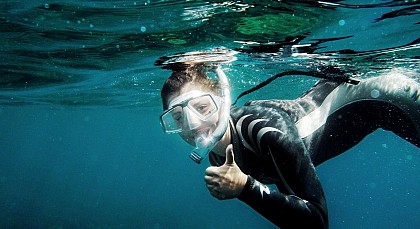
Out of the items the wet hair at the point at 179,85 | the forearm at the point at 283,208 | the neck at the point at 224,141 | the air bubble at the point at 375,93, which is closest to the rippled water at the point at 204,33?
the wet hair at the point at 179,85

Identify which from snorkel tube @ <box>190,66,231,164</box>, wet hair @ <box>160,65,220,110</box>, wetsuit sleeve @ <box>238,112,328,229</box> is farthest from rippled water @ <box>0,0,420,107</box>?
wetsuit sleeve @ <box>238,112,328,229</box>

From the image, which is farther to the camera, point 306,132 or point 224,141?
point 306,132

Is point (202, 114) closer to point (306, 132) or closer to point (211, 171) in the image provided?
point (211, 171)

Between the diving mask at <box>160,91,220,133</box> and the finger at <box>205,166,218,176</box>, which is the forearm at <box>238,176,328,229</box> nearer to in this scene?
the finger at <box>205,166,218,176</box>

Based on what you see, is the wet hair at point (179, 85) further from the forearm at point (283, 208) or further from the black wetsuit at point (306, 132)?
the forearm at point (283, 208)

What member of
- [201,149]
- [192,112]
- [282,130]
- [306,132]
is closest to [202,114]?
[192,112]

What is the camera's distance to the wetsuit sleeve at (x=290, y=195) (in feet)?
10.9

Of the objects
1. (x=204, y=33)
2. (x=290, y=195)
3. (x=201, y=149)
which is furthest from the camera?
(x=204, y=33)

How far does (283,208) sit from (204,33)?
602cm

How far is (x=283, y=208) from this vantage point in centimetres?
332

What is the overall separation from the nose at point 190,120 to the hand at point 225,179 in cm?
119

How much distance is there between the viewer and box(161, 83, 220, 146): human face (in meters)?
4.45

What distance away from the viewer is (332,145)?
19.0 feet

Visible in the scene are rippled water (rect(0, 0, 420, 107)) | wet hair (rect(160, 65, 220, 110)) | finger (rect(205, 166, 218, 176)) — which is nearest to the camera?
finger (rect(205, 166, 218, 176))
